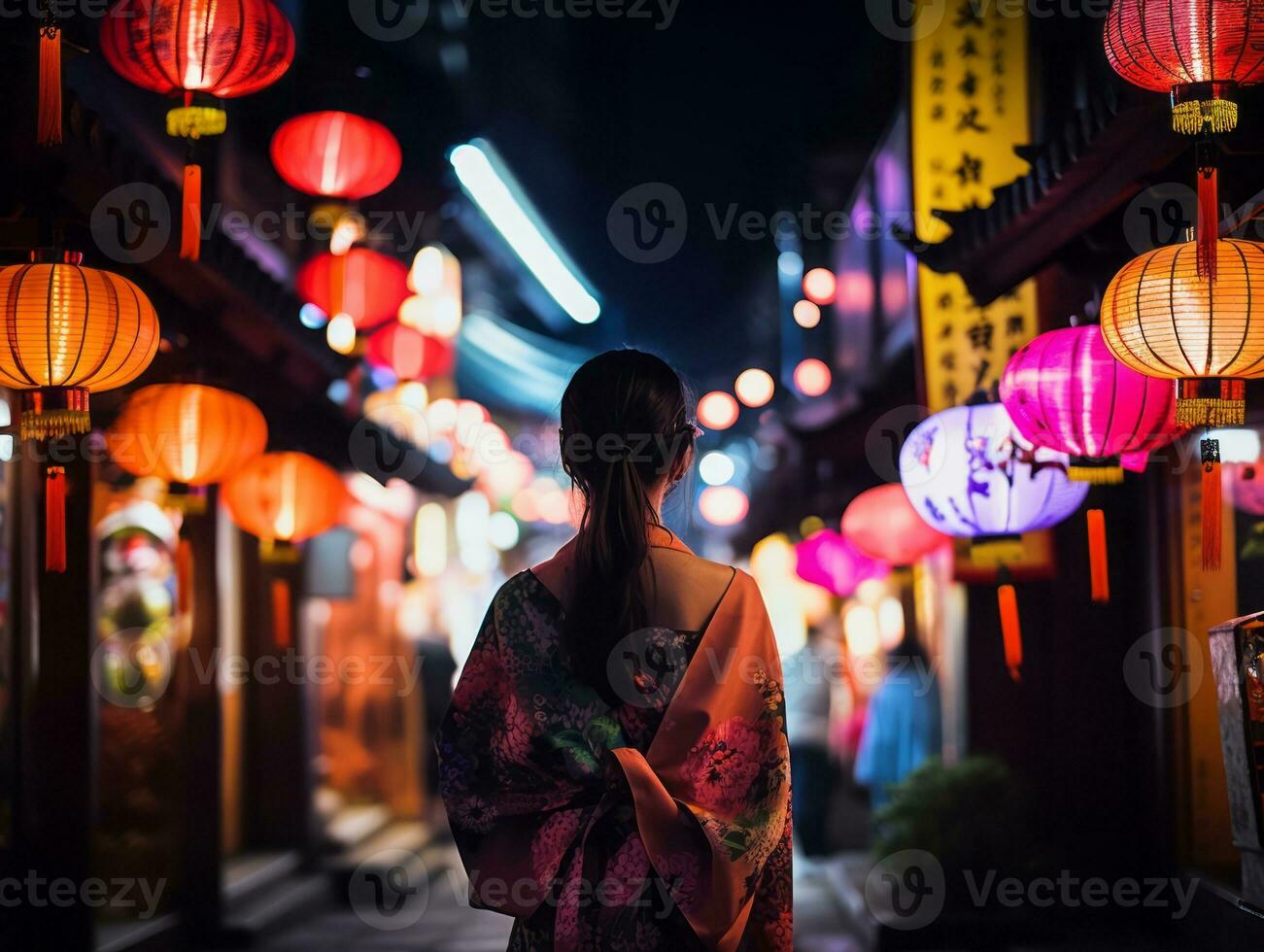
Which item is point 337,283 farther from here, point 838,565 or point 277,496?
point 838,565

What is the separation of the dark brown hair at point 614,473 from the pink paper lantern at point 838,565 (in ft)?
39.6

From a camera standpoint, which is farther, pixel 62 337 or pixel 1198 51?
pixel 62 337

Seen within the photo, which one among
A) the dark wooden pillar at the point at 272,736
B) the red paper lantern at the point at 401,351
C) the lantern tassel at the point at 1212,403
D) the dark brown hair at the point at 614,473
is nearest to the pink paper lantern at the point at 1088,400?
the lantern tassel at the point at 1212,403

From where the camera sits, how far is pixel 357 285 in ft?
39.0

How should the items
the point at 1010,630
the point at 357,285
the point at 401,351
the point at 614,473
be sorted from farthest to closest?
the point at 401,351, the point at 357,285, the point at 1010,630, the point at 614,473

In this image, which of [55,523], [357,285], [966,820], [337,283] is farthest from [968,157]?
[55,523]

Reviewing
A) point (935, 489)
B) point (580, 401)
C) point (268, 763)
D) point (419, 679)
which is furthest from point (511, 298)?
point (580, 401)

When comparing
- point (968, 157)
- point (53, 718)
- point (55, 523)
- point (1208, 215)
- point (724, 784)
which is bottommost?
point (53, 718)

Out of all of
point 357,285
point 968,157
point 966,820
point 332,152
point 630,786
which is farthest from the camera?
point 357,285

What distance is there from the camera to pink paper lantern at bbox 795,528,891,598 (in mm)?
15164

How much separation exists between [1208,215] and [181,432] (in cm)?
630

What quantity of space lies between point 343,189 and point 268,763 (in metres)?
6.31

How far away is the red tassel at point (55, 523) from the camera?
5551mm

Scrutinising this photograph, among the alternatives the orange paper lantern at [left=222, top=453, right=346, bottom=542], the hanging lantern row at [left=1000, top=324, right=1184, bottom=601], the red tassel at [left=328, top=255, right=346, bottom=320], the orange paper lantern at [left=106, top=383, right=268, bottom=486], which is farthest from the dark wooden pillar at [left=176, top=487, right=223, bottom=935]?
the hanging lantern row at [left=1000, top=324, right=1184, bottom=601]
